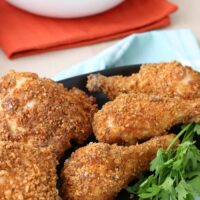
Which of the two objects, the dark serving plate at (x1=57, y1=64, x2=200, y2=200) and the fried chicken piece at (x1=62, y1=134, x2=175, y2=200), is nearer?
the fried chicken piece at (x1=62, y1=134, x2=175, y2=200)

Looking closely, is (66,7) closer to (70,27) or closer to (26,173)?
(70,27)

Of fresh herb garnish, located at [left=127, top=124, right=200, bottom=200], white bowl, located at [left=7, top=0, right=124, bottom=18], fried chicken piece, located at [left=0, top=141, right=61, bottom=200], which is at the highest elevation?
white bowl, located at [left=7, top=0, right=124, bottom=18]

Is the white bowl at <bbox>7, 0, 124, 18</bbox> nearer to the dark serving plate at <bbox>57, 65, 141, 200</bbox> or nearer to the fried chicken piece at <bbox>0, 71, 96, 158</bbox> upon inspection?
the dark serving plate at <bbox>57, 65, 141, 200</bbox>

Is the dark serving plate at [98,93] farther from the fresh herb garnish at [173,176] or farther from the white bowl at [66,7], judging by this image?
the white bowl at [66,7]

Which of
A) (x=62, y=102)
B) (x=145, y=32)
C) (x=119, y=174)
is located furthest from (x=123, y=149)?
(x=145, y=32)

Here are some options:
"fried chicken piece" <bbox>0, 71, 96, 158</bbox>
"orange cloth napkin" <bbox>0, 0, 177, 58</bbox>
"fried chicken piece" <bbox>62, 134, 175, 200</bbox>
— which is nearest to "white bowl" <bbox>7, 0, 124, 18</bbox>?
"orange cloth napkin" <bbox>0, 0, 177, 58</bbox>
